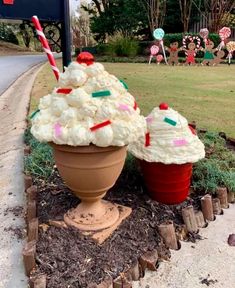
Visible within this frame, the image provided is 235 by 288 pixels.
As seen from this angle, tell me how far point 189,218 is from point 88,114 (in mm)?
1067

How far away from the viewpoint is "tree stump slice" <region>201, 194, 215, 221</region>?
2.69 meters

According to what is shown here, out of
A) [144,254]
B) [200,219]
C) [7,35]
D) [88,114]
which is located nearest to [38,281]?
[144,254]

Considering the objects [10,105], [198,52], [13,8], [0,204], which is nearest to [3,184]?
[0,204]

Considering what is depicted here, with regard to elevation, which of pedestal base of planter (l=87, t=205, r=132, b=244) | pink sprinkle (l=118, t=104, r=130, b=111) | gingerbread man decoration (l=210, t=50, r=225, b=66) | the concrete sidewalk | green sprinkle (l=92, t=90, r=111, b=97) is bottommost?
the concrete sidewalk

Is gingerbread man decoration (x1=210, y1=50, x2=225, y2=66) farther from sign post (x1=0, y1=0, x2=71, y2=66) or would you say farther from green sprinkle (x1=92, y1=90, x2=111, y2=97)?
green sprinkle (x1=92, y1=90, x2=111, y2=97)

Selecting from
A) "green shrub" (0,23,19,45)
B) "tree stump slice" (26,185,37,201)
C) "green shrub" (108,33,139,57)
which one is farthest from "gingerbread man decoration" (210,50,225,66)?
"green shrub" (0,23,19,45)

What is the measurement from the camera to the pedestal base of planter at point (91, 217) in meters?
2.40

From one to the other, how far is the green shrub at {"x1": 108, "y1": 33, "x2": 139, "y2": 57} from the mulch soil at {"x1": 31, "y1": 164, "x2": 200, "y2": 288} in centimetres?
1793

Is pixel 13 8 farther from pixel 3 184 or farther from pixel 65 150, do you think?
pixel 65 150

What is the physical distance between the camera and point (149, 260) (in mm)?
2174

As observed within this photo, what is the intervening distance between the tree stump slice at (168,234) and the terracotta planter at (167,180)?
351mm

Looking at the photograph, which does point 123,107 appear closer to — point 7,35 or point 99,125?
point 99,125

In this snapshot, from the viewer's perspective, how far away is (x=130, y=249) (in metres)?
2.26

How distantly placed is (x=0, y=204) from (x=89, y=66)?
151cm
